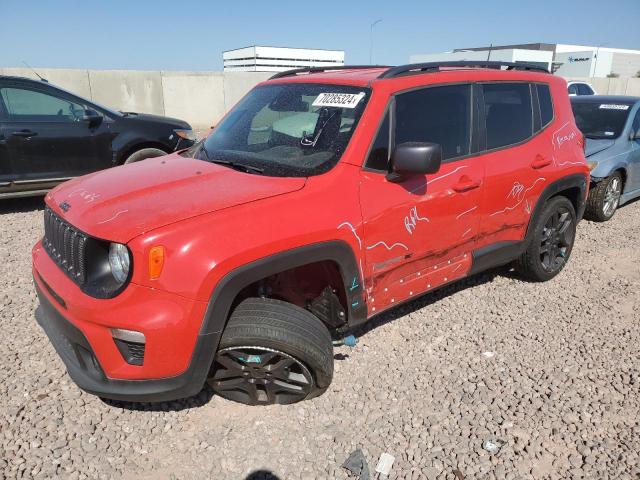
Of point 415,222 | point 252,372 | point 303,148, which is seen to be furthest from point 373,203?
point 252,372

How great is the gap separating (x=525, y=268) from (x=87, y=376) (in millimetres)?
3606

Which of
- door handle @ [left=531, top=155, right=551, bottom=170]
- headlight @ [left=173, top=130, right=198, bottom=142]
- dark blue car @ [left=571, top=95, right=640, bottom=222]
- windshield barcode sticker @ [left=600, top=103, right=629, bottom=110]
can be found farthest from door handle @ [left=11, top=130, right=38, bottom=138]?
windshield barcode sticker @ [left=600, top=103, right=629, bottom=110]

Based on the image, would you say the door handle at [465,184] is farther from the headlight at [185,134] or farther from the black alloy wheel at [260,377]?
the headlight at [185,134]

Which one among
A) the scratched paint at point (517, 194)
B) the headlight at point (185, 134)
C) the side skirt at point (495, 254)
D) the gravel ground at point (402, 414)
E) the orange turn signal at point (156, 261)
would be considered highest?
the orange turn signal at point (156, 261)

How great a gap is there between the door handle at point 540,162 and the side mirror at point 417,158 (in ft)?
4.78

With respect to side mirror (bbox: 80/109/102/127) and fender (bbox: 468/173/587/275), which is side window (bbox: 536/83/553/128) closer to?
fender (bbox: 468/173/587/275)

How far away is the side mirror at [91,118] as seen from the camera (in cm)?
656

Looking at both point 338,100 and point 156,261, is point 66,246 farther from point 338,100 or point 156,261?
point 338,100

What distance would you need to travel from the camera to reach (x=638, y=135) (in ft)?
21.3

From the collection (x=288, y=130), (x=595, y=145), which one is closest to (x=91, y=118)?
(x=288, y=130)

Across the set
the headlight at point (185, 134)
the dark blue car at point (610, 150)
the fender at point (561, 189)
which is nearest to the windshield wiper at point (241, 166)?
the fender at point (561, 189)

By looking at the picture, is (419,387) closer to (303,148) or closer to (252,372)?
(252,372)

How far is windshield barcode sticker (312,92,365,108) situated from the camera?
2979 millimetres

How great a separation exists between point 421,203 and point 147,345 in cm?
180
